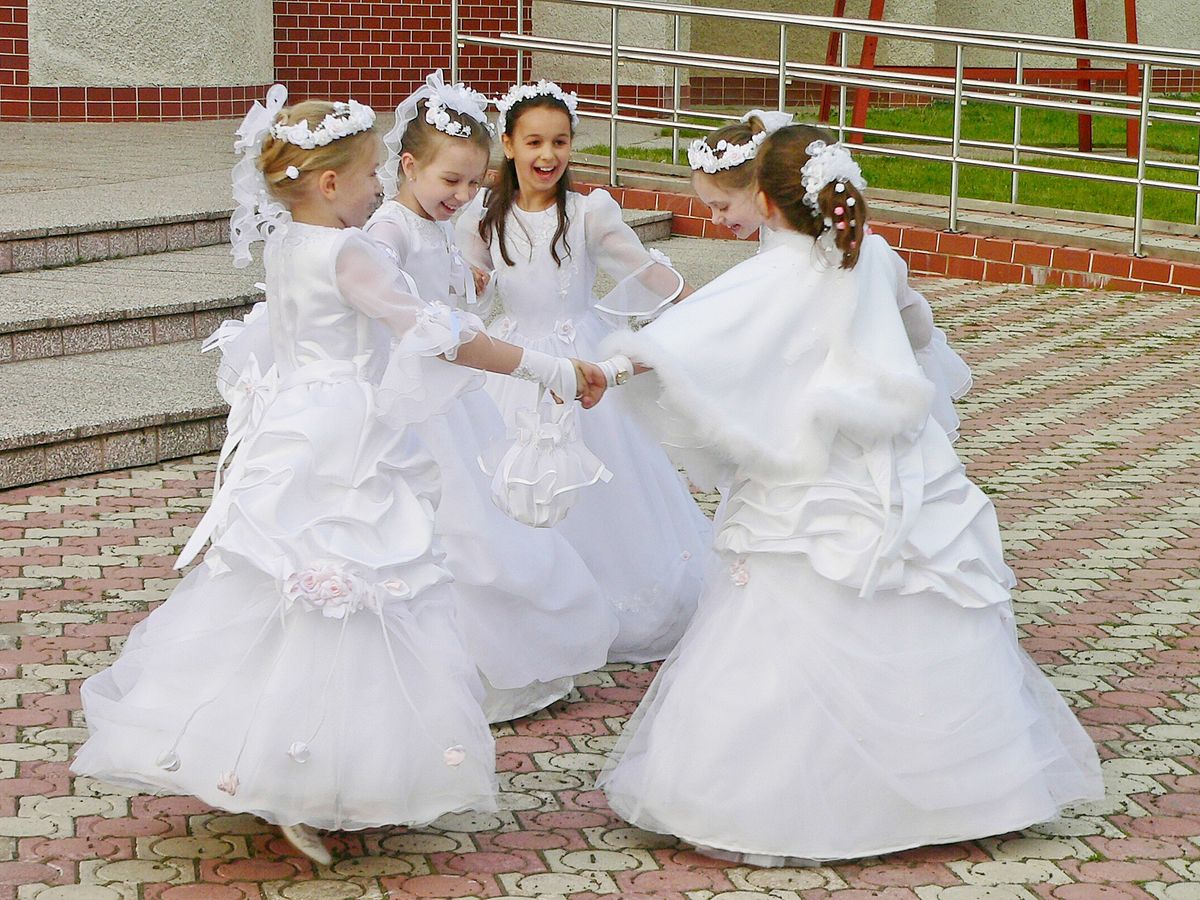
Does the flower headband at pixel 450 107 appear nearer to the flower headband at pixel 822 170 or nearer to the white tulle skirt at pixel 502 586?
the white tulle skirt at pixel 502 586

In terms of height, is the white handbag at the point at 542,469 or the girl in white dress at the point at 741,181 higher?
the girl in white dress at the point at 741,181

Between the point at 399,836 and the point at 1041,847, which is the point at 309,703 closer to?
the point at 399,836

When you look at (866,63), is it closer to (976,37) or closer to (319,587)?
(976,37)

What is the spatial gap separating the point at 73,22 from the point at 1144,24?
1073cm

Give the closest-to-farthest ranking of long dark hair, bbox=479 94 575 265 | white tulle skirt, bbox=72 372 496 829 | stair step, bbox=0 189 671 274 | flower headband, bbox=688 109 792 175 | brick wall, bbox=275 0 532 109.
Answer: white tulle skirt, bbox=72 372 496 829, flower headband, bbox=688 109 792 175, long dark hair, bbox=479 94 575 265, stair step, bbox=0 189 671 274, brick wall, bbox=275 0 532 109

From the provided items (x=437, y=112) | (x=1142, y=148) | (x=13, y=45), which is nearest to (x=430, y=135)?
(x=437, y=112)

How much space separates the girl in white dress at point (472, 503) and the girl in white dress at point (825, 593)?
77cm

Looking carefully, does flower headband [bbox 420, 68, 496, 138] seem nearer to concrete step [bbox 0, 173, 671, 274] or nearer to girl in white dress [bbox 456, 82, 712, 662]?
girl in white dress [bbox 456, 82, 712, 662]

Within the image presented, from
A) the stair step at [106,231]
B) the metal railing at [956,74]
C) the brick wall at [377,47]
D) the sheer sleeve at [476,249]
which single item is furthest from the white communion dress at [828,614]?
the brick wall at [377,47]

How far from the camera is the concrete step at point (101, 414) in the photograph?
5.93 meters

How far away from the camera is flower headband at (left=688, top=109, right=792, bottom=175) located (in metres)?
3.54

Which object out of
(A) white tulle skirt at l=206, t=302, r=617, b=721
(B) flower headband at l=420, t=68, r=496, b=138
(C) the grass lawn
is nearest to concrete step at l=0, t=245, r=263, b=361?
(A) white tulle skirt at l=206, t=302, r=617, b=721

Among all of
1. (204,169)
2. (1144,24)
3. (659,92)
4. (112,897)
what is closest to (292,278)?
(112,897)

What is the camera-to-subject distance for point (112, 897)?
314cm
